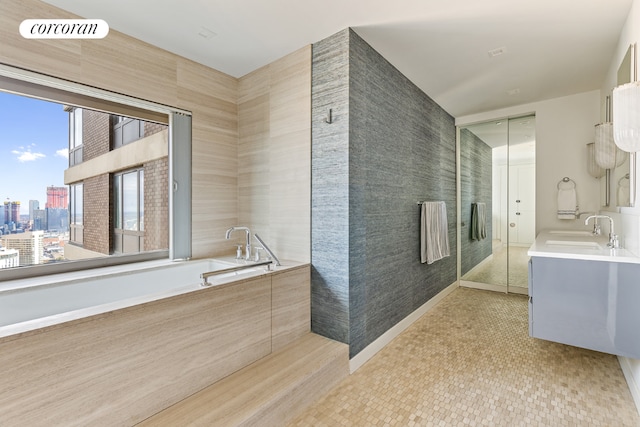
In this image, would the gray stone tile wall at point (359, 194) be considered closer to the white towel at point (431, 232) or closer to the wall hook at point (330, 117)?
the wall hook at point (330, 117)

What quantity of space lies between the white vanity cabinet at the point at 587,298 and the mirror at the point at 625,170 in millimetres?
433

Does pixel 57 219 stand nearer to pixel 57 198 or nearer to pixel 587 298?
pixel 57 198

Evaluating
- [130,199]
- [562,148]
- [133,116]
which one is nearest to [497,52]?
[562,148]

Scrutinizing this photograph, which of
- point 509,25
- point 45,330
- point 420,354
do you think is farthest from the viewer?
point 420,354

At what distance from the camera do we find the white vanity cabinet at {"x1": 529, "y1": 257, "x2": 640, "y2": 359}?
1648 millimetres

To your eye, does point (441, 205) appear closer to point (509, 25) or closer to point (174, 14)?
point (509, 25)

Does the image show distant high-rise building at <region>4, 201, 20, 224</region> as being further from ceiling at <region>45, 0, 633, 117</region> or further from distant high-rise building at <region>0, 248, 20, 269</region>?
ceiling at <region>45, 0, 633, 117</region>

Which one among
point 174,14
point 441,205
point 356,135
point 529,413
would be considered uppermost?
point 174,14

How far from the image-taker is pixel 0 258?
182cm

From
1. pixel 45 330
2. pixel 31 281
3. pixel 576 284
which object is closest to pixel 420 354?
pixel 576 284

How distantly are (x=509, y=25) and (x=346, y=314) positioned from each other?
2.33 meters

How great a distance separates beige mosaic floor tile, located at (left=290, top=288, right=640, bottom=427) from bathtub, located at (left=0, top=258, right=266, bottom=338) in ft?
3.40

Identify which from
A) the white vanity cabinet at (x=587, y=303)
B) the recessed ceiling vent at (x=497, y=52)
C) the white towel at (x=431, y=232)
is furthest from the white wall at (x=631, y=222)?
the white towel at (x=431, y=232)

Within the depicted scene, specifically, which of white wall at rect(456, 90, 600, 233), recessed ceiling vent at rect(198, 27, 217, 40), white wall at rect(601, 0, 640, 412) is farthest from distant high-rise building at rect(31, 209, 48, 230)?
white wall at rect(456, 90, 600, 233)
